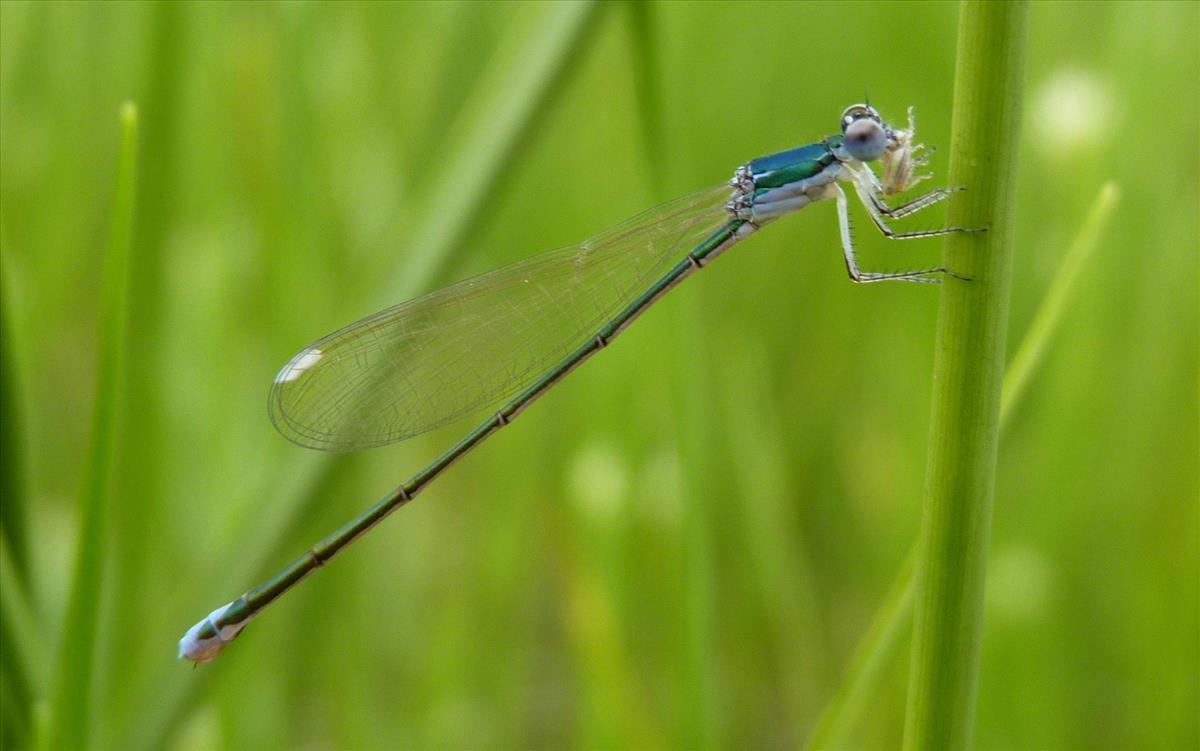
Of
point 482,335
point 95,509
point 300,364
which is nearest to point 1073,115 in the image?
point 482,335

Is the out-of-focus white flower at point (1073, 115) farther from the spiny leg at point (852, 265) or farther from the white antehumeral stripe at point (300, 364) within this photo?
the white antehumeral stripe at point (300, 364)

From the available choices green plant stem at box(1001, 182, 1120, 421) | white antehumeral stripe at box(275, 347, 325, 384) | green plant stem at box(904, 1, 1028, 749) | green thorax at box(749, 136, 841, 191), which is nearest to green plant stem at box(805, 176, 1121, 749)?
green plant stem at box(1001, 182, 1120, 421)

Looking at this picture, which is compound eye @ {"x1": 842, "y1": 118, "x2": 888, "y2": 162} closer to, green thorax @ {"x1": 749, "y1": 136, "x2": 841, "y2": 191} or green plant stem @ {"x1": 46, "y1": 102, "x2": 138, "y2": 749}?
green thorax @ {"x1": 749, "y1": 136, "x2": 841, "y2": 191}

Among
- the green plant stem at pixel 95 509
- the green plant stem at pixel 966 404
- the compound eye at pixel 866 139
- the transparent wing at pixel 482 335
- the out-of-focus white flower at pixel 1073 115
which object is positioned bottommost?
the green plant stem at pixel 966 404

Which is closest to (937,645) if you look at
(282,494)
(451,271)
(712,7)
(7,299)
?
(451,271)

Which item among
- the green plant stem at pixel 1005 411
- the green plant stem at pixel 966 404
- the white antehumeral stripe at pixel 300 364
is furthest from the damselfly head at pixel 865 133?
the white antehumeral stripe at pixel 300 364

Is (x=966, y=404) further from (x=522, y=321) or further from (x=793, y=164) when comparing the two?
(x=522, y=321)

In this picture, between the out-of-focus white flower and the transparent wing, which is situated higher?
the transparent wing
